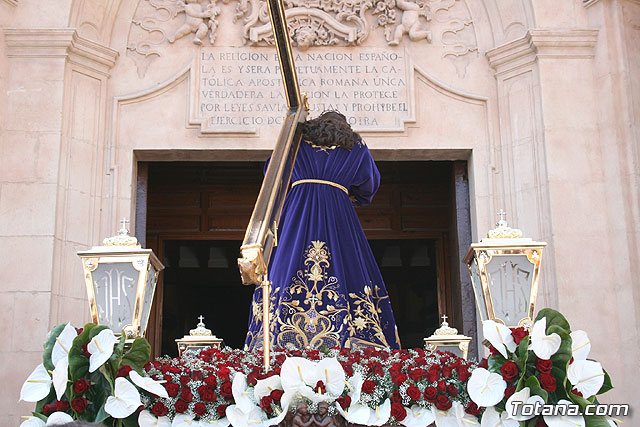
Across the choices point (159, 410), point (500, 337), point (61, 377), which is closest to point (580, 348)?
point (500, 337)

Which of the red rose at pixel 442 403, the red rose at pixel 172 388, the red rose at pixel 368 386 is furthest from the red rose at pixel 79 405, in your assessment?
the red rose at pixel 442 403

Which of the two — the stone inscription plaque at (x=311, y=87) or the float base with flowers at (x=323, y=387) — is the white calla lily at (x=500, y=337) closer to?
the float base with flowers at (x=323, y=387)

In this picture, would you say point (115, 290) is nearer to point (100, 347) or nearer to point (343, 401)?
point (100, 347)

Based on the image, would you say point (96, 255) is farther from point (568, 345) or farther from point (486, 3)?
point (486, 3)

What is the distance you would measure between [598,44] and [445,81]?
1458 millimetres

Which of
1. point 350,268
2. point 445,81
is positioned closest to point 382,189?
point 445,81

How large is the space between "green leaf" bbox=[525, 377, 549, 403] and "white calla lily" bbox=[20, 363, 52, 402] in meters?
2.16

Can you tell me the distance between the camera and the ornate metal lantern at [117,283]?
471cm

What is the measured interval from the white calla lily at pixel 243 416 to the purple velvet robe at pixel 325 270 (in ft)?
3.09

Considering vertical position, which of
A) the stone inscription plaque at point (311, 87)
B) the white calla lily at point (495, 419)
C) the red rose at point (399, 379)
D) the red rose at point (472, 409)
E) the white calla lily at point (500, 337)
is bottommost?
the white calla lily at point (495, 419)

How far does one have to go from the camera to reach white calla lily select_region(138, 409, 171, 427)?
3.99m

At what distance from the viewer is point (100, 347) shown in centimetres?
408

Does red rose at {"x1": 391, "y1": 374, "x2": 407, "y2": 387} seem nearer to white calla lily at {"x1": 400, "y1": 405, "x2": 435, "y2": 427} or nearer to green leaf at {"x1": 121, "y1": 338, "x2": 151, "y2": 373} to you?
white calla lily at {"x1": 400, "y1": 405, "x2": 435, "y2": 427}

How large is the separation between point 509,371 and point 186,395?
1.46 m
